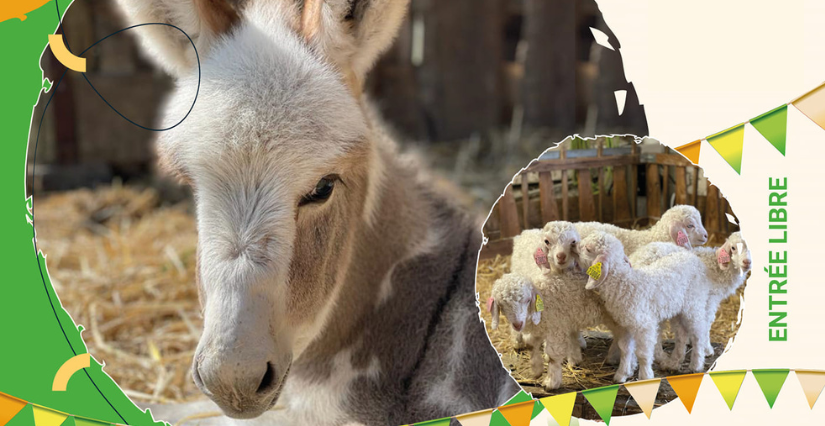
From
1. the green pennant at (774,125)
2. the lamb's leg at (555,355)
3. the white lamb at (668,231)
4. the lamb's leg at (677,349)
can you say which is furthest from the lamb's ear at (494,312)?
the green pennant at (774,125)

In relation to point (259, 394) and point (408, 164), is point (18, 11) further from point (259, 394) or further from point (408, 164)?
point (408, 164)

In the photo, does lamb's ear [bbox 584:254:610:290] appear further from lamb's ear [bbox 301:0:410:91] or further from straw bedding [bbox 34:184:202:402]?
straw bedding [bbox 34:184:202:402]

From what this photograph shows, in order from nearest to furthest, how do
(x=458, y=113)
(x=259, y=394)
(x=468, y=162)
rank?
(x=259, y=394) < (x=468, y=162) < (x=458, y=113)

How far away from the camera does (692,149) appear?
1.44 meters

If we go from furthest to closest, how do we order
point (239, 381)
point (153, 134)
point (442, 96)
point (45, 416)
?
point (442, 96) → point (153, 134) → point (45, 416) → point (239, 381)

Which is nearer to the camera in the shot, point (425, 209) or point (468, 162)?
point (425, 209)

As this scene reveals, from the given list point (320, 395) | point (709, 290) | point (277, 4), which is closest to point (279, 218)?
point (277, 4)

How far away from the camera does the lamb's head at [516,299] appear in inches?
51.8

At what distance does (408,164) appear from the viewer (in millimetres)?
2053

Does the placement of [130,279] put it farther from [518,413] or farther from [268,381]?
[518,413]

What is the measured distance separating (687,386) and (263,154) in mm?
947

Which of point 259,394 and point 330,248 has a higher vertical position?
point 330,248

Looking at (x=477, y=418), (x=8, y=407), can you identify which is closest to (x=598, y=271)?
(x=477, y=418)

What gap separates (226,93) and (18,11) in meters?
0.45
